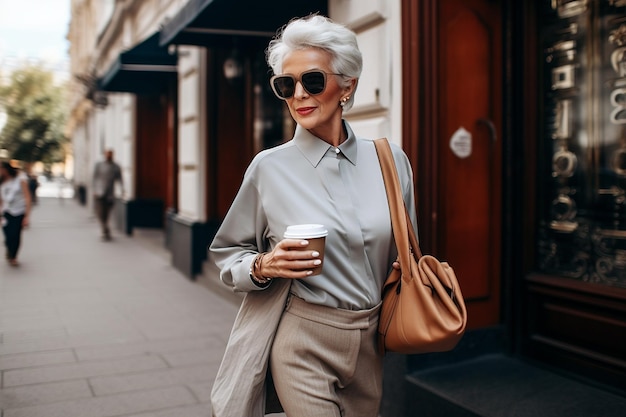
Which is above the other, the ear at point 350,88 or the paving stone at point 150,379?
the ear at point 350,88

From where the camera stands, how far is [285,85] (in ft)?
6.81

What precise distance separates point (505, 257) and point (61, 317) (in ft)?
15.4

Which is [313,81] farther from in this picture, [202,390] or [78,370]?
[78,370]

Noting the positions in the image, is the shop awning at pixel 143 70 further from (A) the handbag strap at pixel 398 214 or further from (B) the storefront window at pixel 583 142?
(A) the handbag strap at pixel 398 214

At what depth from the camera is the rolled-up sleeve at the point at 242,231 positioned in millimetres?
2104

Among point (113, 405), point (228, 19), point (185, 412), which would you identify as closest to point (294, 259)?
point (185, 412)

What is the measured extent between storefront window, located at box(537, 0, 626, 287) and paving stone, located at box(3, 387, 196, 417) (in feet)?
8.67

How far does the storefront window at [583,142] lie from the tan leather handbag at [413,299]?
2.07m

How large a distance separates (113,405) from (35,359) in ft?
4.53

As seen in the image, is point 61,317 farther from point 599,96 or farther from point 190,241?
point 599,96

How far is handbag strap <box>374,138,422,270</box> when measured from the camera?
207cm

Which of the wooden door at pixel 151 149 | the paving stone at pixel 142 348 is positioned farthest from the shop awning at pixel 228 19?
the wooden door at pixel 151 149

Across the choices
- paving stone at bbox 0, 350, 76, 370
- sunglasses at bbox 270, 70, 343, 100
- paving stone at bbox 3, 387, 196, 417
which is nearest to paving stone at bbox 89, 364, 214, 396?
paving stone at bbox 3, 387, 196, 417

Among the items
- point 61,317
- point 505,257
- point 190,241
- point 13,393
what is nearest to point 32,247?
point 190,241
